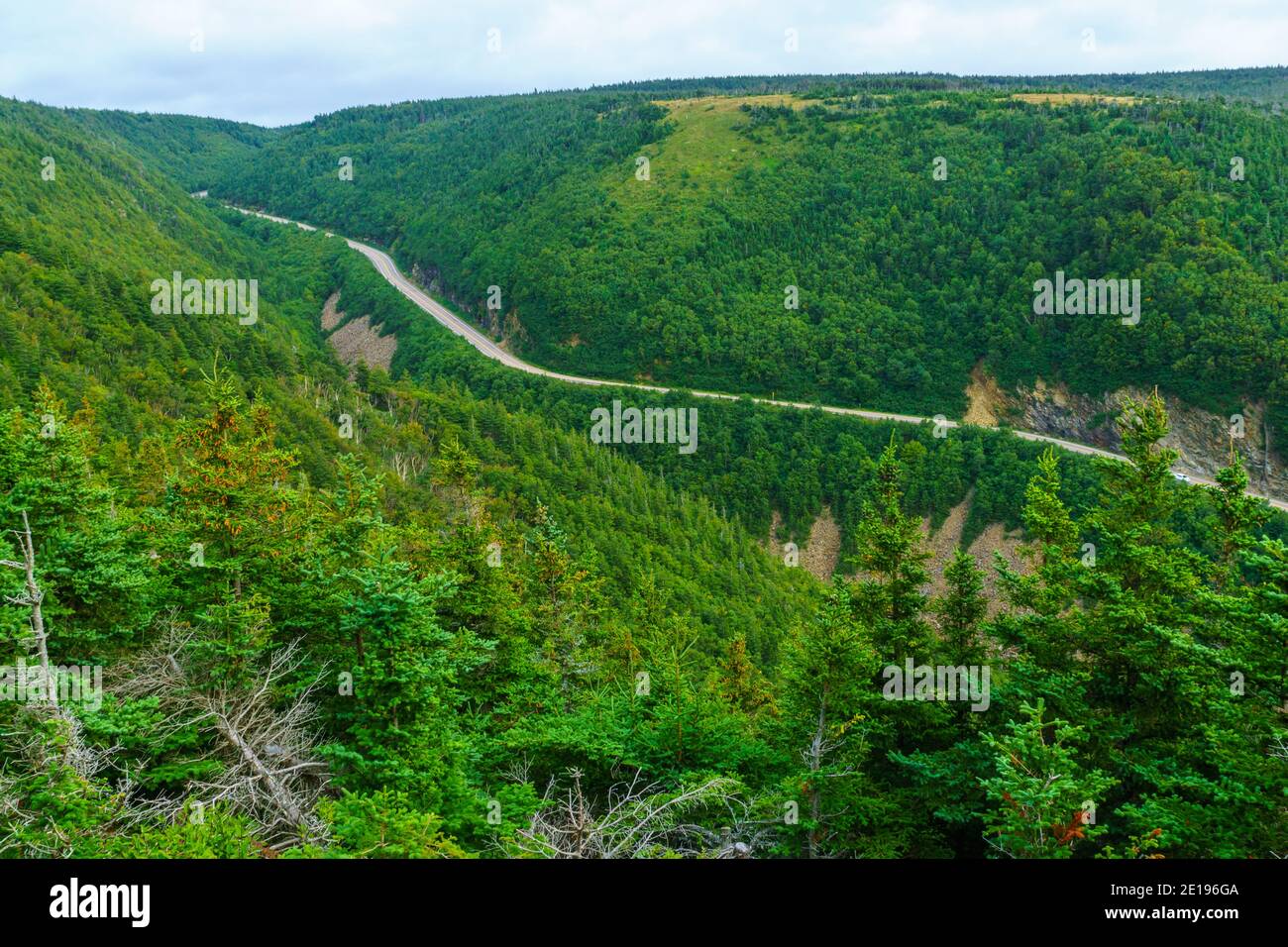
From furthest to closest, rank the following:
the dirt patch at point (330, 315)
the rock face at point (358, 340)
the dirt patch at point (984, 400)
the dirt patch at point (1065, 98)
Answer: the dirt patch at point (330, 315), the rock face at point (358, 340), the dirt patch at point (1065, 98), the dirt patch at point (984, 400)

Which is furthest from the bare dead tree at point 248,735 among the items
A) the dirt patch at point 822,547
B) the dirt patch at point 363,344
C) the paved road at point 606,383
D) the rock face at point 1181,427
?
the dirt patch at point 363,344

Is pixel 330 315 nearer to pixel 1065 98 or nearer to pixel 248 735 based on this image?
pixel 1065 98

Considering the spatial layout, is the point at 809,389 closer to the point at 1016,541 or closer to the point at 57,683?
the point at 1016,541

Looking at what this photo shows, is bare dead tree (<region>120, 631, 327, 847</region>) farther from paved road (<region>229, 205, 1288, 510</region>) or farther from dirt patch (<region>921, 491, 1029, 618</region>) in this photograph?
paved road (<region>229, 205, 1288, 510</region>)

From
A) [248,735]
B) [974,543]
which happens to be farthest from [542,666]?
[974,543]

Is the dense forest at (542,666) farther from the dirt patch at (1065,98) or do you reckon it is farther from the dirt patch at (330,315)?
the dirt patch at (1065,98)

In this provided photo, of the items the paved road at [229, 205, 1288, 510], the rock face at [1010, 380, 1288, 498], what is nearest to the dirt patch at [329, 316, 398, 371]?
the paved road at [229, 205, 1288, 510]

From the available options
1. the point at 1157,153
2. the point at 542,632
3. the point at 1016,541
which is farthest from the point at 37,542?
the point at 1157,153
